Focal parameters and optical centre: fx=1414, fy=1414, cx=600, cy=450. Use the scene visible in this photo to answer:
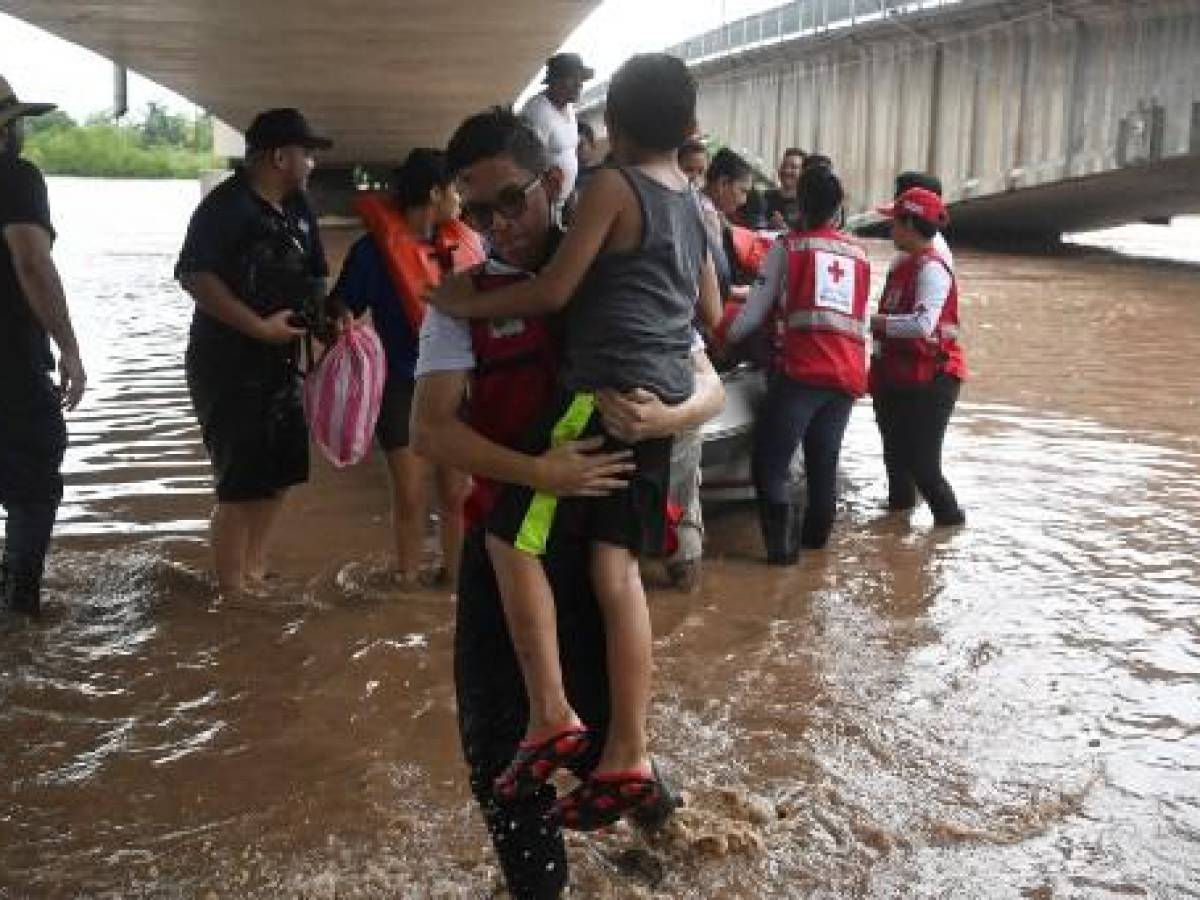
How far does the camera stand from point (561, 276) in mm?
2977

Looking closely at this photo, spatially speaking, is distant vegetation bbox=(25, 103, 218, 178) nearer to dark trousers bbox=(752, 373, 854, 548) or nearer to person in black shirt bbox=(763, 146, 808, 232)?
person in black shirt bbox=(763, 146, 808, 232)

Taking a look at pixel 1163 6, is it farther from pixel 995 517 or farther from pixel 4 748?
pixel 4 748

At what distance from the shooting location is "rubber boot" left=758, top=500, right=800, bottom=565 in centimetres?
673

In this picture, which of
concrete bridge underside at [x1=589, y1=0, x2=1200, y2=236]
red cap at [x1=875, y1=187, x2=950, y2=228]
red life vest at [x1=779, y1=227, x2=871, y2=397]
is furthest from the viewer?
concrete bridge underside at [x1=589, y1=0, x2=1200, y2=236]

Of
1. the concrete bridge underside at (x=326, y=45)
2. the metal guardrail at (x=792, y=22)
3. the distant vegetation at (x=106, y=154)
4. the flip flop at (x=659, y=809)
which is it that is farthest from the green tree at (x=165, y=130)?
the flip flop at (x=659, y=809)

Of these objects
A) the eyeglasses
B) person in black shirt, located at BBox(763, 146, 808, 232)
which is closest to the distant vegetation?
person in black shirt, located at BBox(763, 146, 808, 232)

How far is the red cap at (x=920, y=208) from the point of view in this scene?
23.0 ft

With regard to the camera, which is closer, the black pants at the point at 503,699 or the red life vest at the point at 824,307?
the black pants at the point at 503,699

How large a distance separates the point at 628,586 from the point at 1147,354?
12213 millimetres

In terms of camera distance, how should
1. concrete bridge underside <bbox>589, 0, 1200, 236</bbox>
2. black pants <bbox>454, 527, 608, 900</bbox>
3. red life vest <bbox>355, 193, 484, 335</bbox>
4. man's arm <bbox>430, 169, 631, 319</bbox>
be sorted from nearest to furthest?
man's arm <bbox>430, 169, 631, 319</bbox>
black pants <bbox>454, 527, 608, 900</bbox>
red life vest <bbox>355, 193, 484, 335</bbox>
concrete bridge underside <bbox>589, 0, 1200, 236</bbox>

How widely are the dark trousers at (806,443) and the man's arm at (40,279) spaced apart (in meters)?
3.16

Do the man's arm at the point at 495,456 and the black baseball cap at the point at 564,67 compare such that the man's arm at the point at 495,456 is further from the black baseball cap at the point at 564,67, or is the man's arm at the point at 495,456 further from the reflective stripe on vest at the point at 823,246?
the black baseball cap at the point at 564,67

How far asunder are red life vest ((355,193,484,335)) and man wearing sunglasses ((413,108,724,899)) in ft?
8.38

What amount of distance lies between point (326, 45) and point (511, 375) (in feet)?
31.2
